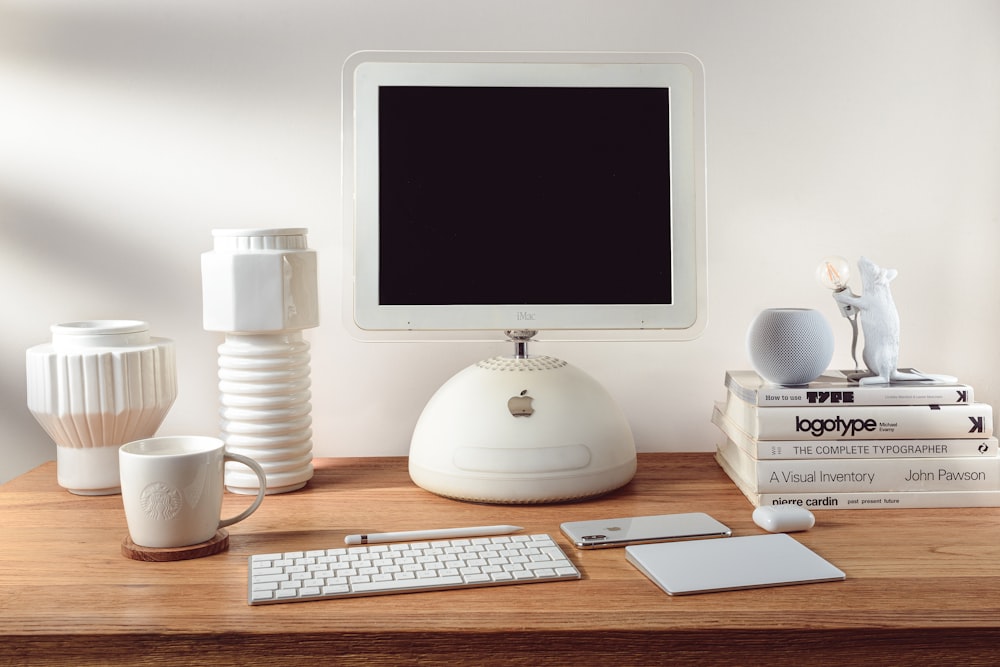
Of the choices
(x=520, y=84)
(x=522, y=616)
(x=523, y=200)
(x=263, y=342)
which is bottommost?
(x=522, y=616)

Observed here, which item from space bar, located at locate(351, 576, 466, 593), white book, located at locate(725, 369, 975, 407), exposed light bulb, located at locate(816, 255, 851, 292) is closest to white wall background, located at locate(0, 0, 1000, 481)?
exposed light bulb, located at locate(816, 255, 851, 292)

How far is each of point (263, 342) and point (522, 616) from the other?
0.57 meters

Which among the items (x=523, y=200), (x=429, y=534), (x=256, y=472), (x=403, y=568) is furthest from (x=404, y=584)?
(x=523, y=200)

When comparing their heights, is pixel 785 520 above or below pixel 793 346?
below

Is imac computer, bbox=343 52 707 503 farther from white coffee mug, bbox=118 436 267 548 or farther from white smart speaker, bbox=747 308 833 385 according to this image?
white coffee mug, bbox=118 436 267 548

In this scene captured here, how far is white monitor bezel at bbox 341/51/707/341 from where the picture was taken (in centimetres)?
116

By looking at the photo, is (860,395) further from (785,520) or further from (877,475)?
(785,520)

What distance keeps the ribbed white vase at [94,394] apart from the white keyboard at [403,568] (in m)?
0.38

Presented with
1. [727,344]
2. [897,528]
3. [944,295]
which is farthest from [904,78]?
[897,528]

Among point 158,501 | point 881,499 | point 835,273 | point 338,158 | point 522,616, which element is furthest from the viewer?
point 338,158

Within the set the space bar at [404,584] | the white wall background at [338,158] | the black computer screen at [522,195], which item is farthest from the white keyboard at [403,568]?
the white wall background at [338,158]

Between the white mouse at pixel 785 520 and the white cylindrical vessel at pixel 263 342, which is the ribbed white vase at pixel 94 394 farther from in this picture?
the white mouse at pixel 785 520

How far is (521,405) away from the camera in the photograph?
113cm

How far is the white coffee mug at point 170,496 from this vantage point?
920 mm
